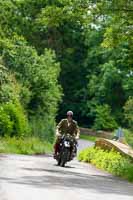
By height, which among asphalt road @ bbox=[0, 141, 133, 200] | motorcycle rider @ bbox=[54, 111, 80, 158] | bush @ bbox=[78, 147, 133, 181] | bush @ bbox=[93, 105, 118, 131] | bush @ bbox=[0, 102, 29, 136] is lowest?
asphalt road @ bbox=[0, 141, 133, 200]

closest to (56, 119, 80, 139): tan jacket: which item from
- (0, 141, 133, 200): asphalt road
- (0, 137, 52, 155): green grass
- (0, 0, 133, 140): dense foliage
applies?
(0, 0, 133, 140): dense foliage

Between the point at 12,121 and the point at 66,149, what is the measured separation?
17.4 metres

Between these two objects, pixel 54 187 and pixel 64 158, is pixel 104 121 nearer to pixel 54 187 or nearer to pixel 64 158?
pixel 64 158

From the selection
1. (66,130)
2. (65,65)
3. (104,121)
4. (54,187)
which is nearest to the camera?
(54,187)

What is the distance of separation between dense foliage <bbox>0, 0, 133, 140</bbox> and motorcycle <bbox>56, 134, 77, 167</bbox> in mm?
3153

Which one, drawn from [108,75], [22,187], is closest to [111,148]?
[22,187]

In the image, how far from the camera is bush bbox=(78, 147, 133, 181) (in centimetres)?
2062

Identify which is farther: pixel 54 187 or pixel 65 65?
pixel 65 65

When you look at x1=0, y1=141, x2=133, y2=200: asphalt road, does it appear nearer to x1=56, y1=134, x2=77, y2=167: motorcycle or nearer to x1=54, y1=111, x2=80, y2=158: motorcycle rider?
x1=56, y1=134, x2=77, y2=167: motorcycle

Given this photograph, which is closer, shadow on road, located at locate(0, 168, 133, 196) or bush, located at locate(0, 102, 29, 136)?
shadow on road, located at locate(0, 168, 133, 196)

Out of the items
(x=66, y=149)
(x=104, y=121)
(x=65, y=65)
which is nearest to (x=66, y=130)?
(x=66, y=149)

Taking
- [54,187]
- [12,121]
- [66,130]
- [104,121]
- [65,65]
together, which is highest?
[65,65]

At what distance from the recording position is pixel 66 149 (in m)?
23.5

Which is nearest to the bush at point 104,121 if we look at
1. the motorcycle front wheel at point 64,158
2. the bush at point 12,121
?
the bush at point 12,121
